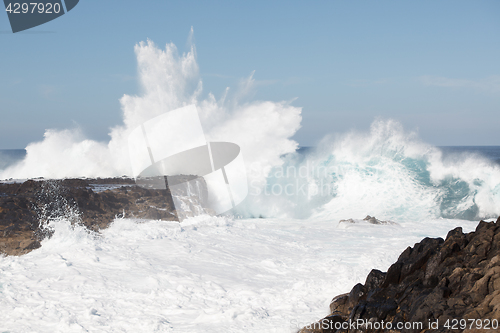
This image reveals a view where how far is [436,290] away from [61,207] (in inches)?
422

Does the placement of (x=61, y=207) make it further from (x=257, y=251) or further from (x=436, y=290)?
(x=436, y=290)

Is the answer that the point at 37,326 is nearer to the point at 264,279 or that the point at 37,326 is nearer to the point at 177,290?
the point at 177,290

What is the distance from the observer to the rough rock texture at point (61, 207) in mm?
9359

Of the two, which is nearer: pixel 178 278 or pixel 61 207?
pixel 178 278

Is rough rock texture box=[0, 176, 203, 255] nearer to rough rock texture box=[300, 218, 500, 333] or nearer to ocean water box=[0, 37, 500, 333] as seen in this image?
ocean water box=[0, 37, 500, 333]

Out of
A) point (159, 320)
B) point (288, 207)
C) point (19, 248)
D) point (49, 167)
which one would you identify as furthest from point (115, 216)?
point (49, 167)

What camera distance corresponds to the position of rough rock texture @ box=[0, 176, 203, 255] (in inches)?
368

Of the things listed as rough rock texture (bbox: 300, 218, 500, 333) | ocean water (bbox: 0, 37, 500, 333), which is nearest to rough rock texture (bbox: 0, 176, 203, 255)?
ocean water (bbox: 0, 37, 500, 333)

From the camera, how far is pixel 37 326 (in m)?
5.87

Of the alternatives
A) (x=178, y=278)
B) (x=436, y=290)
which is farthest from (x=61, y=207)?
(x=436, y=290)

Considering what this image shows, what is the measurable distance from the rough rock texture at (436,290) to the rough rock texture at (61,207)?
808 cm

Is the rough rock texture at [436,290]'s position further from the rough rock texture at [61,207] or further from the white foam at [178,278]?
the rough rock texture at [61,207]

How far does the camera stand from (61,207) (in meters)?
11.1

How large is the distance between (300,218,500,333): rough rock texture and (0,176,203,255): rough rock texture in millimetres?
8083
